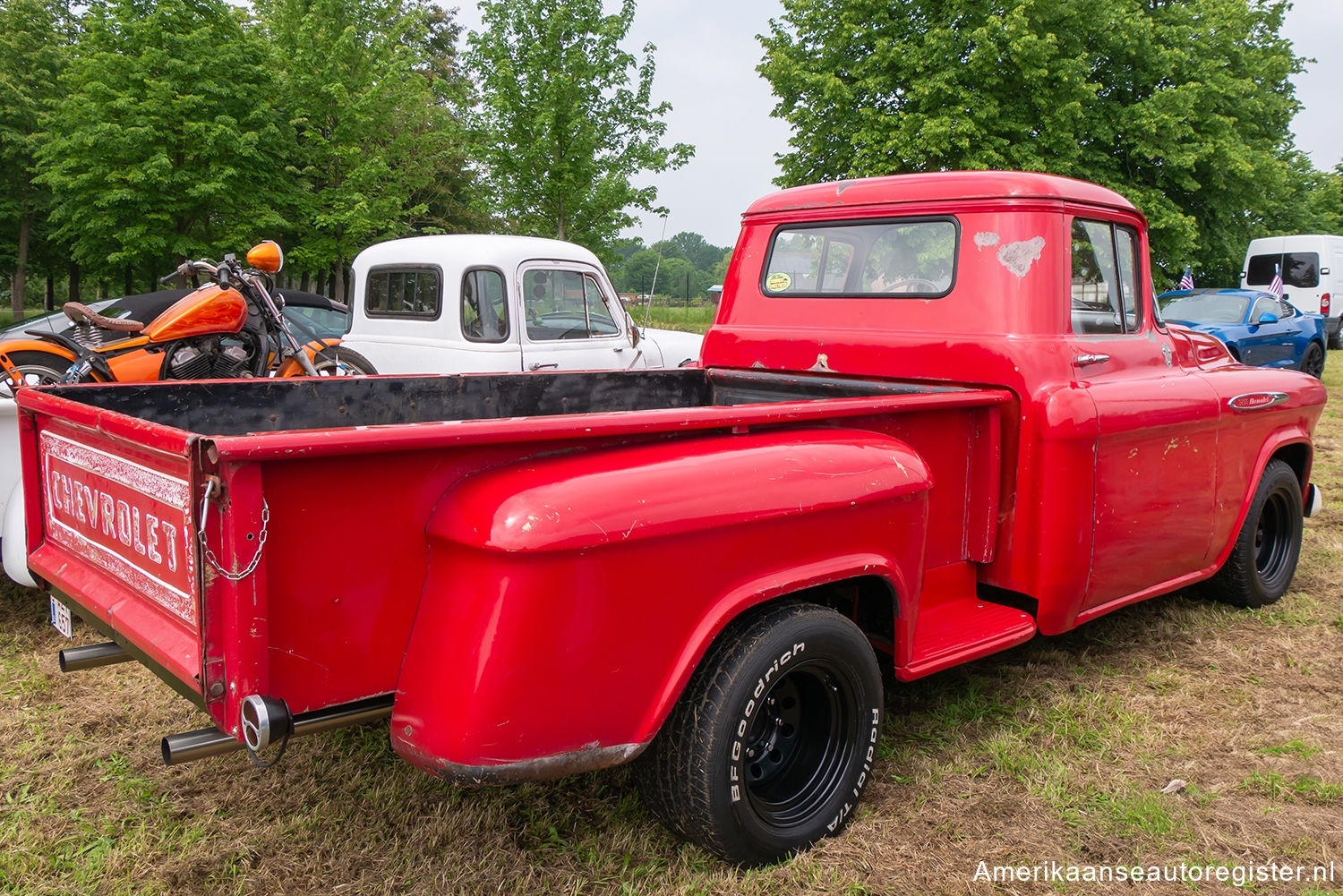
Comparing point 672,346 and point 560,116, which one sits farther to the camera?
point 560,116

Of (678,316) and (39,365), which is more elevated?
(678,316)

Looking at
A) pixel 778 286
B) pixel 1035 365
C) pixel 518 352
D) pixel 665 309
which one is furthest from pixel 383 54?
pixel 1035 365

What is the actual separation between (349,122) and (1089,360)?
17451 mm

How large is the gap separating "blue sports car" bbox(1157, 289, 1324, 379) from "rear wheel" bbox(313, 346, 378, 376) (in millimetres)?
9853

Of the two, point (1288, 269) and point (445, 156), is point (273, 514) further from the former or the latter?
point (1288, 269)

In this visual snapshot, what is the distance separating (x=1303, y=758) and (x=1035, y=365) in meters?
1.56

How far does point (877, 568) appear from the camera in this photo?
2506mm

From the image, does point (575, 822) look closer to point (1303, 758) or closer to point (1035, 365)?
point (1035, 365)

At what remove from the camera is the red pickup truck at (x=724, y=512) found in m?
1.86

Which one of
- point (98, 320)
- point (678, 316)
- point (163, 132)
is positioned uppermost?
point (163, 132)

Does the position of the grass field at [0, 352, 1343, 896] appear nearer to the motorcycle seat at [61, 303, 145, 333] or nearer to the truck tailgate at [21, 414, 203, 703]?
the truck tailgate at [21, 414, 203, 703]

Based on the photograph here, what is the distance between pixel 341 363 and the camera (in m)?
7.04

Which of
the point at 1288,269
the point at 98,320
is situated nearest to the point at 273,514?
the point at 98,320

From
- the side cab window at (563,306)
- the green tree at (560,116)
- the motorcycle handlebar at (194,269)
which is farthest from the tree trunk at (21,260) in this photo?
the side cab window at (563,306)
